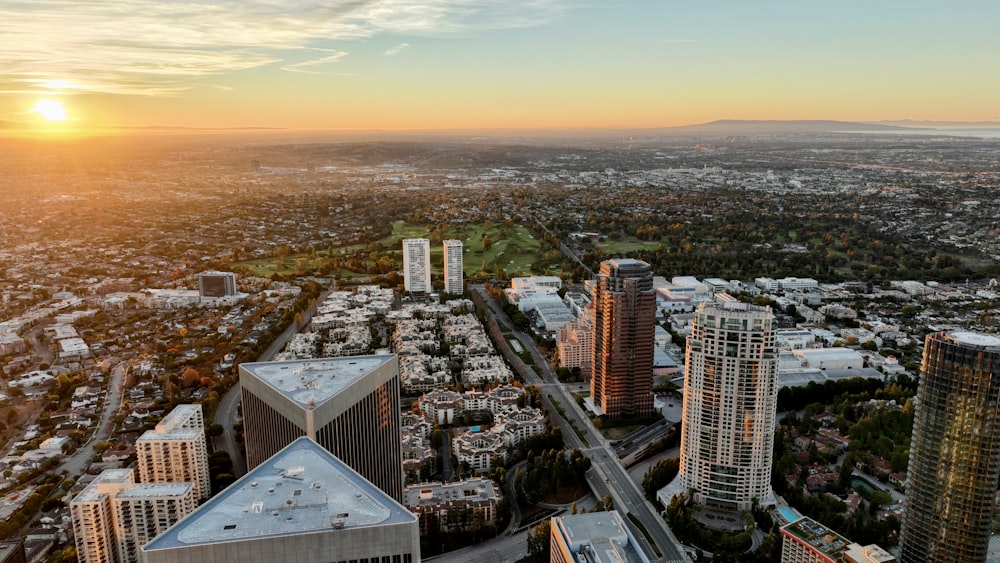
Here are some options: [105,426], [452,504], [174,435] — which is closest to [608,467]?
[452,504]

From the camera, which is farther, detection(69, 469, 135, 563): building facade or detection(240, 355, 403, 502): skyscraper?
detection(69, 469, 135, 563): building facade

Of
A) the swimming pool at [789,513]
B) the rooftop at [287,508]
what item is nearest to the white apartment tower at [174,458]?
the rooftop at [287,508]

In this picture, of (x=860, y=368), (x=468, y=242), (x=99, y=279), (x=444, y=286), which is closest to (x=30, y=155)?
(x=99, y=279)

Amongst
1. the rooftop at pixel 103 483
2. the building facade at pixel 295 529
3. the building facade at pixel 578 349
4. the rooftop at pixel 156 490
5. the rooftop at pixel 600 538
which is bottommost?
the building facade at pixel 578 349

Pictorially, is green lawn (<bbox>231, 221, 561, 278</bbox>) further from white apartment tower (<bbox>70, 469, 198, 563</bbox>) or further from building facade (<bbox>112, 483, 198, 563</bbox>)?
building facade (<bbox>112, 483, 198, 563</bbox>)

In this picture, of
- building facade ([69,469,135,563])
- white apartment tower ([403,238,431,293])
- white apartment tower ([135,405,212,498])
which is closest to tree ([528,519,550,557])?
white apartment tower ([135,405,212,498])

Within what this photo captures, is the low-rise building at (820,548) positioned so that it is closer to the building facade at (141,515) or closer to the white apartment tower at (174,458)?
the building facade at (141,515)
